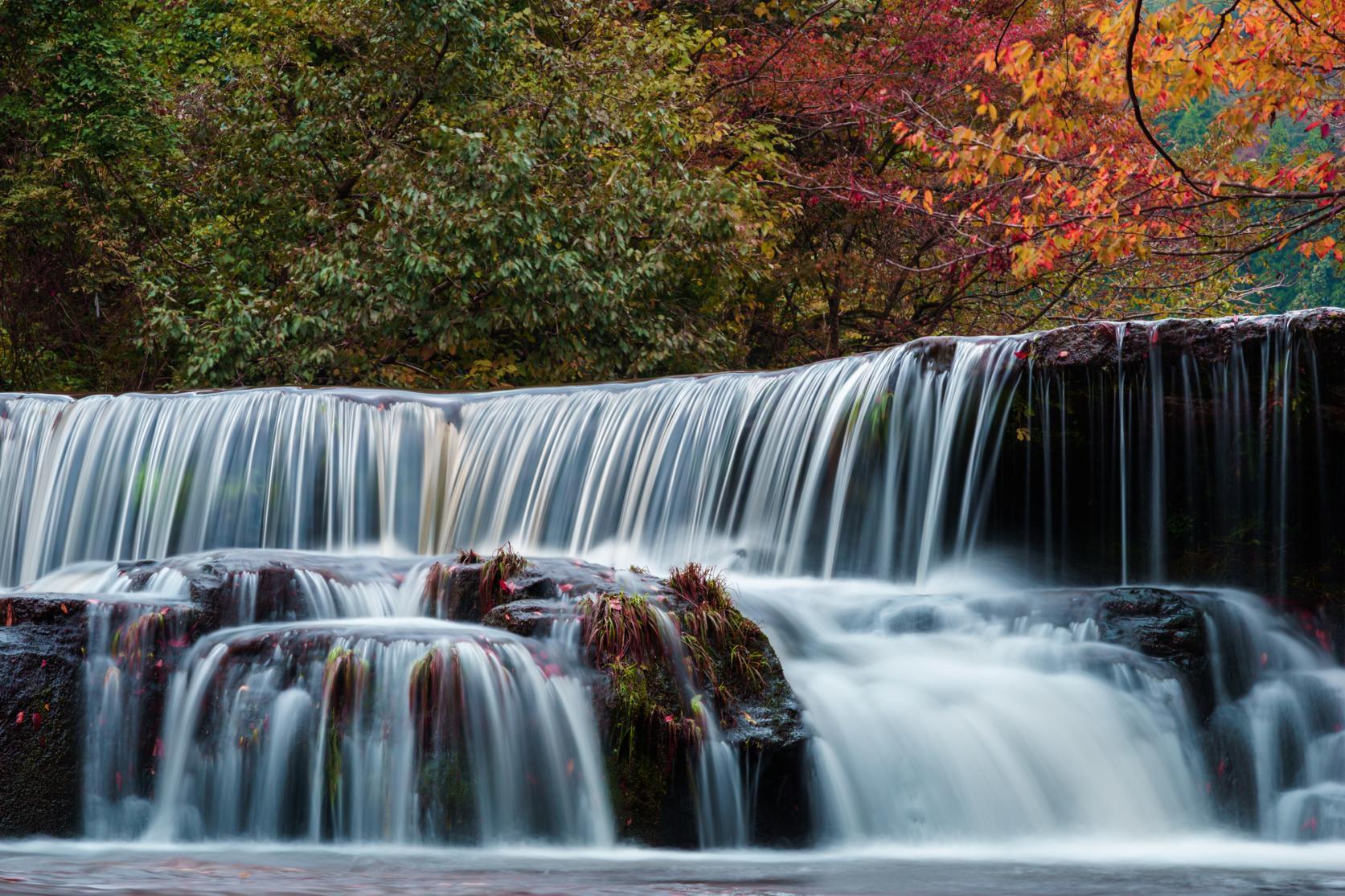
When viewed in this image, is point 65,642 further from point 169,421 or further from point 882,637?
point 169,421

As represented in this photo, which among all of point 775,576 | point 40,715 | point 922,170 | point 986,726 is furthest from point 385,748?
point 922,170

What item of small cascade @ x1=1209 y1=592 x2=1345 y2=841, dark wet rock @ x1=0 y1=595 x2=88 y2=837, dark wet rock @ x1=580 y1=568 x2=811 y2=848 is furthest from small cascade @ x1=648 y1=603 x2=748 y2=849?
dark wet rock @ x1=0 y1=595 x2=88 y2=837

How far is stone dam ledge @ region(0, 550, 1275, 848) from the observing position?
22.5 feet

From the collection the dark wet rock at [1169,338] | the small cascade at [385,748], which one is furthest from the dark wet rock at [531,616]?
the dark wet rock at [1169,338]

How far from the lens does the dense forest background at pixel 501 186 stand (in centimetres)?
1670

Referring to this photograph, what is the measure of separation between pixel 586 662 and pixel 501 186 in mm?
10075

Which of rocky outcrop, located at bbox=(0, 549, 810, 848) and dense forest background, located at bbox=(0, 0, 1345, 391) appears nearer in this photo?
rocky outcrop, located at bbox=(0, 549, 810, 848)

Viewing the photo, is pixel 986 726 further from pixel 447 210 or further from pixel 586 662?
pixel 447 210

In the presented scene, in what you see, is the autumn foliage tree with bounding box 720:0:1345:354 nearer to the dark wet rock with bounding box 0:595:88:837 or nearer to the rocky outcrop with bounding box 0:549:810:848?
the rocky outcrop with bounding box 0:549:810:848

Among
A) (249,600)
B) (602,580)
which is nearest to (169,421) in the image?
(249,600)

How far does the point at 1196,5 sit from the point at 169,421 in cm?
941

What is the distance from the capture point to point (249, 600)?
7859 millimetres

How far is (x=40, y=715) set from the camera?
695 cm

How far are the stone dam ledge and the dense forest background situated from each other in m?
6.78
